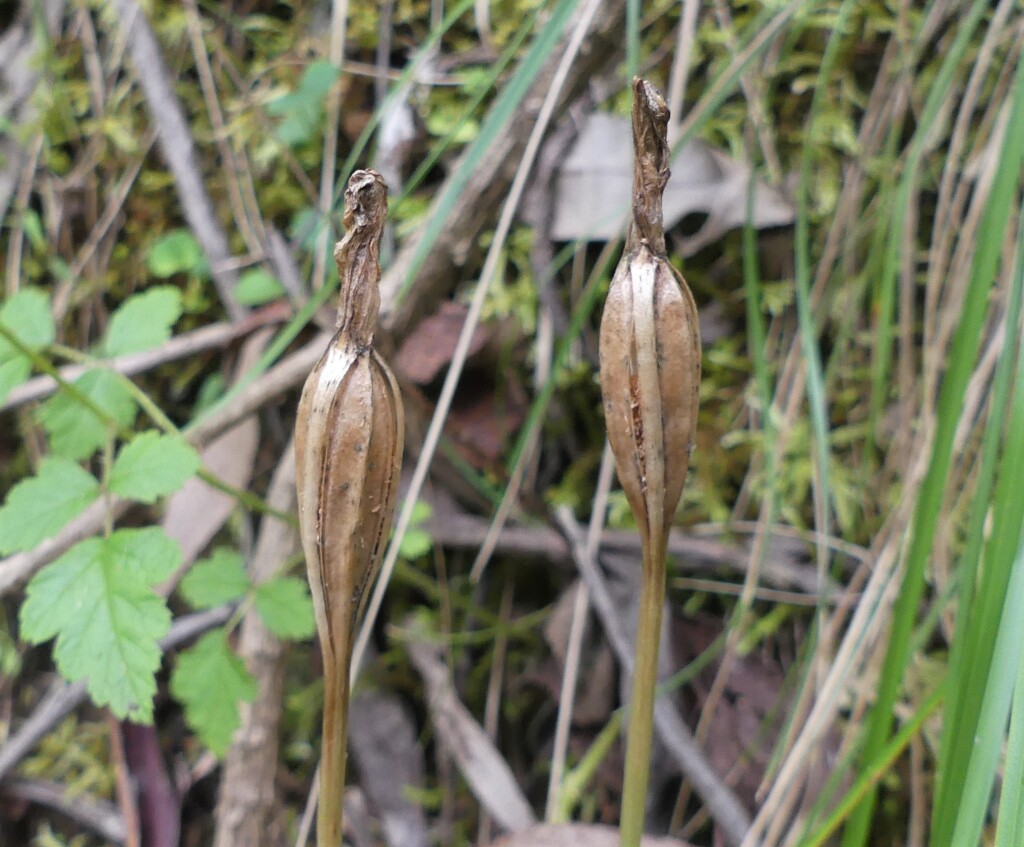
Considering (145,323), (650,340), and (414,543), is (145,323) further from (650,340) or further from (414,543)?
(650,340)

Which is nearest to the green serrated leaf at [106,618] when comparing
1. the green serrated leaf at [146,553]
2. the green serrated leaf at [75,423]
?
the green serrated leaf at [146,553]

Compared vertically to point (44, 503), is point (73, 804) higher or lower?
lower

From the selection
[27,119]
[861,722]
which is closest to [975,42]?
[861,722]

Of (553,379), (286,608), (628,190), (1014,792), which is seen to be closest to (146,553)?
(286,608)

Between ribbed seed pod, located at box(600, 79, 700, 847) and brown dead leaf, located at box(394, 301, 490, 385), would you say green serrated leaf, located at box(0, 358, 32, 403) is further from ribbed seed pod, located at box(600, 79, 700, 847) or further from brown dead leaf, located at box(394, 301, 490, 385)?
ribbed seed pod, located at box(600, 79, 700, 847)

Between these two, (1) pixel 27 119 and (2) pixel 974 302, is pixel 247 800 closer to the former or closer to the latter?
(2) pixel 974 302

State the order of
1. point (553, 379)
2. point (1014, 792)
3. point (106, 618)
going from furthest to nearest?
point (553, 379) → point (106, 618) → point (1014, 792)
